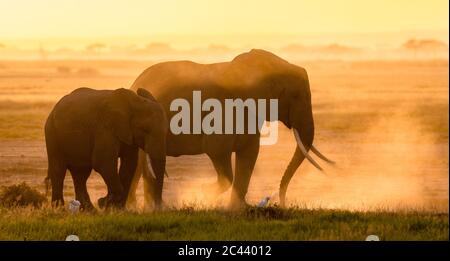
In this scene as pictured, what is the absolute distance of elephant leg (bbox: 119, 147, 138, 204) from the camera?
25500 mm

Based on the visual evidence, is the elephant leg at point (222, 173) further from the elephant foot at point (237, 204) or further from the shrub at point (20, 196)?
the shrub at point (20, 196)

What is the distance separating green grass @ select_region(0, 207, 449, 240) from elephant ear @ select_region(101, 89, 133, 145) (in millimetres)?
1480

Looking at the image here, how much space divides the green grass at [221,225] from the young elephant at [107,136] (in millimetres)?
938

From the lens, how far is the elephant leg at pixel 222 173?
88.1 ft

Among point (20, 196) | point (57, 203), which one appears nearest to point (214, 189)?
point (57, 203)

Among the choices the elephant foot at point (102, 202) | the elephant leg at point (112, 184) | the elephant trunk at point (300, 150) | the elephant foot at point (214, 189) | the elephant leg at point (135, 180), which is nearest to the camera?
the elephant leg at point (112, 184)

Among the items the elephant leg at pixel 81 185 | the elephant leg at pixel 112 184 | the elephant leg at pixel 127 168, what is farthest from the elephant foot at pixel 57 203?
the elephant leg at pixel 127 168

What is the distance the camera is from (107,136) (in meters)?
25.0

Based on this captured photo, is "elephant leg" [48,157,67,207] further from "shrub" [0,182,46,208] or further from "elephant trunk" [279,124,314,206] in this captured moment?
"elephant trunk" [279,124,314,206]

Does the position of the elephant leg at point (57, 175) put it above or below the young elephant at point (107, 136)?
below

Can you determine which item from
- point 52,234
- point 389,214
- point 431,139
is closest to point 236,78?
point 389,214

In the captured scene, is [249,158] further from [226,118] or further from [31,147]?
[31,147]

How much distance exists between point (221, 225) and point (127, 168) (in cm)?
280
